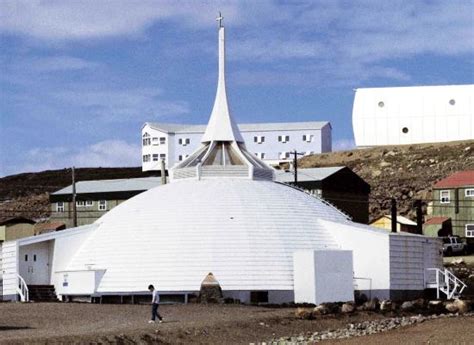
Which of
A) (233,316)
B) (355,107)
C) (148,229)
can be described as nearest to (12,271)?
(148,229)

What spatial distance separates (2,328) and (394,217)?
108 ft

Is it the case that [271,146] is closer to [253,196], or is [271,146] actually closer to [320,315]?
[253,196]

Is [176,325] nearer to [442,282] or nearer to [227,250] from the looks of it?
[227,250]

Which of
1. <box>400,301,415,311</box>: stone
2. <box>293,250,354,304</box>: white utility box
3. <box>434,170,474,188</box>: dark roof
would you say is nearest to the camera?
<box>400,301,415,311</box>: stone

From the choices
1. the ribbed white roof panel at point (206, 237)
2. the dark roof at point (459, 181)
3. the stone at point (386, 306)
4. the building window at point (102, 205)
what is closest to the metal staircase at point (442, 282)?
the ribbed white roof panel at point (206, 237)

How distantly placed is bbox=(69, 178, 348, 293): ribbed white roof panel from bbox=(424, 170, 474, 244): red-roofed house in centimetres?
2829

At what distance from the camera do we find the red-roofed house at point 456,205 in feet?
273

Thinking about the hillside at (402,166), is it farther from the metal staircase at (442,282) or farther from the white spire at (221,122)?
the metal staircase at (442,282)

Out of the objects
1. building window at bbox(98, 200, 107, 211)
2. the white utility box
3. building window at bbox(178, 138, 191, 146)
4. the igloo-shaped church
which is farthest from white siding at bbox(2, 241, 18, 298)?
building window at bbox(178, 138, 191, 146)

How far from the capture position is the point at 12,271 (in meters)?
53.5

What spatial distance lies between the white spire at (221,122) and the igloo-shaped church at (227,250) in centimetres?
141

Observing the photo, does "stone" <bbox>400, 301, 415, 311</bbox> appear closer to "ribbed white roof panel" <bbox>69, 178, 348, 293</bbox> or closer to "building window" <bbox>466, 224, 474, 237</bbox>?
"ribbed white roof panel" <bbox>69, 178, 348, 293</bbox>

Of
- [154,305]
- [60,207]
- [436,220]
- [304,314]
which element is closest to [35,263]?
[304,314]

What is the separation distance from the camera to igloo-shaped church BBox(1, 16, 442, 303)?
167 feet
